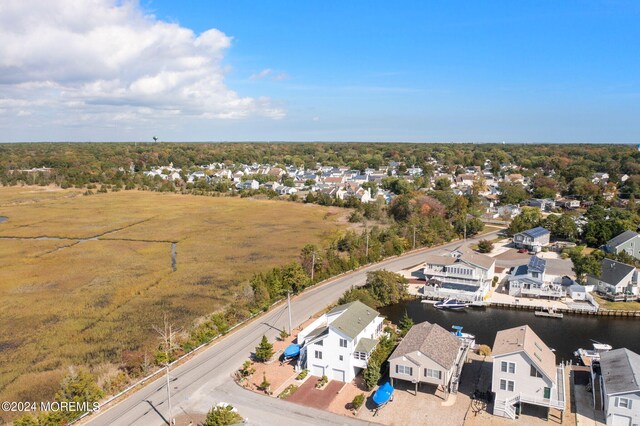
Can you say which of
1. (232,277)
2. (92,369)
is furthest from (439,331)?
(232,277)

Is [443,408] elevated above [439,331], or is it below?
below

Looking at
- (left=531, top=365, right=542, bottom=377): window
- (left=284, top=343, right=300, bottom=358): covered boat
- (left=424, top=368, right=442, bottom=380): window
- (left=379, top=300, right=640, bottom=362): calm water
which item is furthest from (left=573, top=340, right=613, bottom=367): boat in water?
(left=284, top=343, right=300, bottom=358): covered boat

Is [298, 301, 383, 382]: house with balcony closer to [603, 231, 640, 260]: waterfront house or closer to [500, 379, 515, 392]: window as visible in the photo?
[500, 379, 515, 392]: window

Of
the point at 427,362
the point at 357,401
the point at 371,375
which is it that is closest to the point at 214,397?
the point at 357,401

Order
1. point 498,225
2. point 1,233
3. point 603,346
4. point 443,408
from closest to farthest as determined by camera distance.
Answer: point 443,408
point 603,346
point 1,233
point 498,225

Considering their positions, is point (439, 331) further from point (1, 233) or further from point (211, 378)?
point (1, 233)

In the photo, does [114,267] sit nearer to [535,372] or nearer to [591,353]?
Result: [535,372]
